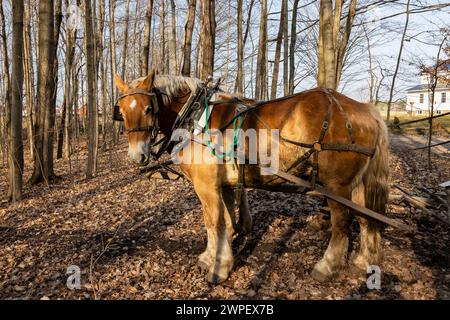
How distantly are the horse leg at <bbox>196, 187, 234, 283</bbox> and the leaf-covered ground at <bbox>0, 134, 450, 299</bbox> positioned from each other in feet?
0.49

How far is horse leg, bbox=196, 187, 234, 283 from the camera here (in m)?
3.93

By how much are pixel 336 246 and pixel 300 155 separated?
1251 millimetres

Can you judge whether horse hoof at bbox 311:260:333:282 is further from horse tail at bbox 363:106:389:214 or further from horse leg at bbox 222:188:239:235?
horse leg at bbox 222:188:239:235

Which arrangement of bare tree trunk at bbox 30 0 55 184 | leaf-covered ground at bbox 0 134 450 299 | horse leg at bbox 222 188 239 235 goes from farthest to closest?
bare tree trunk at bbox 30 0 55 184, horse leg at bbox 222 188 239 235, leaf-covered ground at bbox 0 134 450 299

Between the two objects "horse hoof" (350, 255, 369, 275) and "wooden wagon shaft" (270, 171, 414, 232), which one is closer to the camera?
"wooden wagon shaft" (270, 171, 414, 232)

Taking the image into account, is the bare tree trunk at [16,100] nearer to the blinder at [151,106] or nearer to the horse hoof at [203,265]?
the blinder at [151,106]

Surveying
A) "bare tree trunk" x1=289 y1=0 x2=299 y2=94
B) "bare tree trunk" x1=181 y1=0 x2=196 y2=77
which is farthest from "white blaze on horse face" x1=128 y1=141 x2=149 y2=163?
"bare tree trunk" x1=289 y1=0 x2=299 y2=94

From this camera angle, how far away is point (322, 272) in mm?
3814

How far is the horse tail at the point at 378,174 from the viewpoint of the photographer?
375 centimetres

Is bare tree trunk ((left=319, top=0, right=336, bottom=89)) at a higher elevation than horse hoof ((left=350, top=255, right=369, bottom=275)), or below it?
higher

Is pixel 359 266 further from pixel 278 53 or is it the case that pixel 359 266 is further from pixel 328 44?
pixel 278 53

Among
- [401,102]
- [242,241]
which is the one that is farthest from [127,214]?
[401,102]
